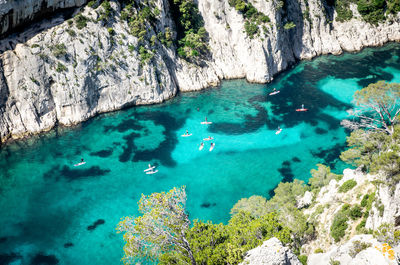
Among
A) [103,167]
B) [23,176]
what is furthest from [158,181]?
[23,176]

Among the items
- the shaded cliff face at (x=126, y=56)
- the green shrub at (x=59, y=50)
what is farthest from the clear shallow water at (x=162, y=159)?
the green shrub at (x=59, y=50)

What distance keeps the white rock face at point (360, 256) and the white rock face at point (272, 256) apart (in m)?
3.75

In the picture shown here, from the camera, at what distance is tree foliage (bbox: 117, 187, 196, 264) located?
27.0m

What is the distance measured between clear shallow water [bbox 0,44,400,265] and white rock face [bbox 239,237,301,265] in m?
24.3

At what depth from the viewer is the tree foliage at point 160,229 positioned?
2704cm

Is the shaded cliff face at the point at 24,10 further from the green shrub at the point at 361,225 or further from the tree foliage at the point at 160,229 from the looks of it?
the green shrub at the point at 361,225

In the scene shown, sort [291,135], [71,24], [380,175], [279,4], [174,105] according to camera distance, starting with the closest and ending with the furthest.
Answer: [380,175], [291,135], [71,24], [174,105], [279,4]

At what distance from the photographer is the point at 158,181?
53844 mm

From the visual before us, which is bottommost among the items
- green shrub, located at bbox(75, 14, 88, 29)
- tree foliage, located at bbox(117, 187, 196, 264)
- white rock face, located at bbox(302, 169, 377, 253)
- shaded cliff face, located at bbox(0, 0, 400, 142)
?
white rock face, located at bbox(302, 169, 377, 253)

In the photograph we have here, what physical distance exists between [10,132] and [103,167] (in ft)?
75.3

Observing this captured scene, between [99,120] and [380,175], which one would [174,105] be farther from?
[380,175]

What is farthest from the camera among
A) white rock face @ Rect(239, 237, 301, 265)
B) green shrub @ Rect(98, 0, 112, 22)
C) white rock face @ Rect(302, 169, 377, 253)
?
green shrub @ Rect(98, 0, 112, 22)

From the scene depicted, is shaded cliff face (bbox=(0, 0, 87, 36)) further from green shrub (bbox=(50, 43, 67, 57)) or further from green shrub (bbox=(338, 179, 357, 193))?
green shrub (bbox=(338, 179, 357, 193))

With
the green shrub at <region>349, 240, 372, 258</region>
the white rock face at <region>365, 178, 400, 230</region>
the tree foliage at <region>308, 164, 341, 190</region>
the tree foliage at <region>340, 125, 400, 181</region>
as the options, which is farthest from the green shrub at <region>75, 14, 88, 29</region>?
the green shrub at <region>349, 240, 372, 258</region>
